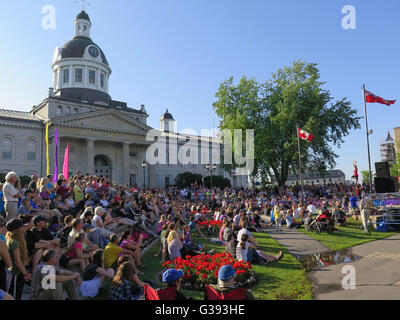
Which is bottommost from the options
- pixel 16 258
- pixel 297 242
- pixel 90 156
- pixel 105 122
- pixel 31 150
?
pixel 297 242

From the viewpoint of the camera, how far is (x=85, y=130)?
42.9 m

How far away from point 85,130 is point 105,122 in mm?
3377

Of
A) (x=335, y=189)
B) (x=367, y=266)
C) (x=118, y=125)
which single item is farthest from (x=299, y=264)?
(x=118, y=125)

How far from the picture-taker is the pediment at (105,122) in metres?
41.4

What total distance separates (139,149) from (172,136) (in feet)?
27.1

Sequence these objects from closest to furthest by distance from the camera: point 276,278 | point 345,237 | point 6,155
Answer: point 276,278, point 345,237, point 6,155

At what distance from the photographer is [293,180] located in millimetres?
119062

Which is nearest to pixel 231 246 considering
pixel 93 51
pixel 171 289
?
pixel 171 289

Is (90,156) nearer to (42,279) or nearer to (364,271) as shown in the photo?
(42,279)

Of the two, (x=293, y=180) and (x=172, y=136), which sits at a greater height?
(x=172, y=136)
